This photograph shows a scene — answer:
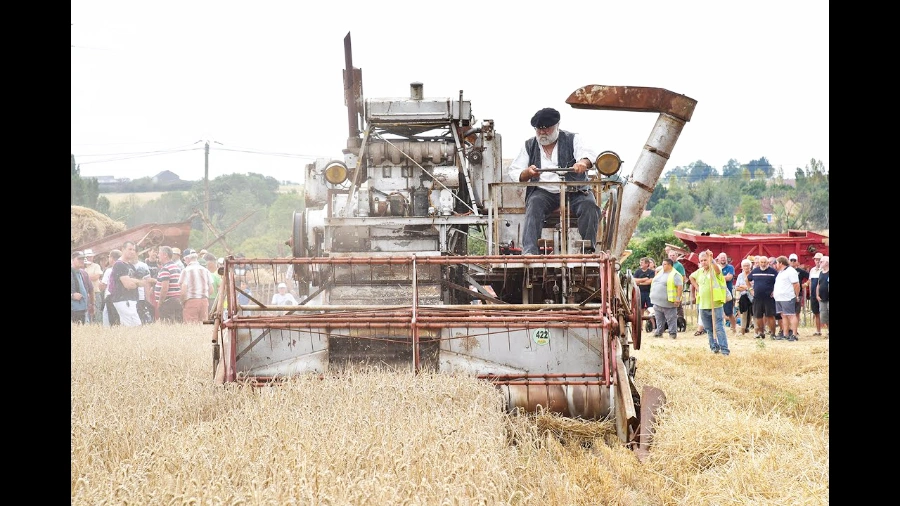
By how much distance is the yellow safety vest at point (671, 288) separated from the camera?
16.7 metres

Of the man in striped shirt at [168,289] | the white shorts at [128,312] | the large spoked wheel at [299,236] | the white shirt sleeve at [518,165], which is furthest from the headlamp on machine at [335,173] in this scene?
the white shorts at [128,312]

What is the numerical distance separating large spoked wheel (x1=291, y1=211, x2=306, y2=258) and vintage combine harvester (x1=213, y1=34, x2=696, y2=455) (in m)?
0.02

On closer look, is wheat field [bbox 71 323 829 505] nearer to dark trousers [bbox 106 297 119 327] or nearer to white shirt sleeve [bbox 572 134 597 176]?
white shirt sleeve [bbox 572 134 597 176]

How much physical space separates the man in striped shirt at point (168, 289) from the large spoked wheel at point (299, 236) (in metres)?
5.88

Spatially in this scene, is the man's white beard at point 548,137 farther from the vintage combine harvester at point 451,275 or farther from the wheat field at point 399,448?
the wheat field at point 399,448

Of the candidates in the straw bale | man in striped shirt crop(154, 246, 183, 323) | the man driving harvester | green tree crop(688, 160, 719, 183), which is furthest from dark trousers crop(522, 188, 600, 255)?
green tree crop(688, 160, 719, 183)

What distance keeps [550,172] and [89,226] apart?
724 inches

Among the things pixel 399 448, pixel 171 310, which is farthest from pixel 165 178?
pixel 399 448

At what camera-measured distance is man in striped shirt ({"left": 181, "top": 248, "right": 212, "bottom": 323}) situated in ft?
50.3

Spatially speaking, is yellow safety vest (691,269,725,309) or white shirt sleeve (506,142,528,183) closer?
white shirt sleeve (506,142,528,183)

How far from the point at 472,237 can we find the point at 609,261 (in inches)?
104

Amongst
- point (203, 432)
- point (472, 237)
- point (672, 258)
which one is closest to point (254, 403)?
point (203, 432)

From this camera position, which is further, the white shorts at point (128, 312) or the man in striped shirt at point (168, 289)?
the man in striped shirt at point (168, 289)
